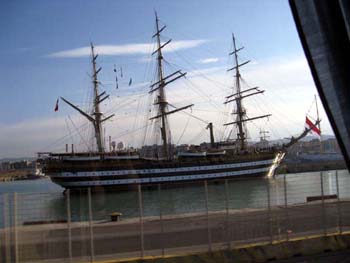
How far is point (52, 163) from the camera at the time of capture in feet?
219

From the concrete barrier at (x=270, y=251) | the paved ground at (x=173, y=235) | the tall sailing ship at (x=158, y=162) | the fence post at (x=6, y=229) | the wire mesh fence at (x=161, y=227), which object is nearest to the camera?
the fence post at (x=6, y=229)

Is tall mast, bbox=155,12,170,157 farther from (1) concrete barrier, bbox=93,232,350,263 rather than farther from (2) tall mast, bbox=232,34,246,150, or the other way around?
(1) concrete barrier, bbox=93,232,350,263

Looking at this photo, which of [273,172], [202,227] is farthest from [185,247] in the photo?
[273,172]

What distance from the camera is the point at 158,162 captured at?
2867 inches

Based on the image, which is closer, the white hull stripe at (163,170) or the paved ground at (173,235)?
the paved ground at (173,235)

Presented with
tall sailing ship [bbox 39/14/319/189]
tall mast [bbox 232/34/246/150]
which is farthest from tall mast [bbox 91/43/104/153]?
tall mast [bbox 232/34/246/150]

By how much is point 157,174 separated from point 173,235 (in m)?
61.2

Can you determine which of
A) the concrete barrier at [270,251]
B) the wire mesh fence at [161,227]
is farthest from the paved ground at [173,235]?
the concrete barrier at [270,251]

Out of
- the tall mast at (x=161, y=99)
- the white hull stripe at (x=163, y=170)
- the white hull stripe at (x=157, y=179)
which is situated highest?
the tall mast at (x=161, y=99)

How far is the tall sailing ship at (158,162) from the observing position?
Answer: 2670 inches

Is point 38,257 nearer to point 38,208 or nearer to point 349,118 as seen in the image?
point 38,208

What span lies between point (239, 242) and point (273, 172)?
7504 centimetres

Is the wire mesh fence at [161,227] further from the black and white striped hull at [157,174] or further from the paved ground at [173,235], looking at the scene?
the black and white striped hull at [157,174]

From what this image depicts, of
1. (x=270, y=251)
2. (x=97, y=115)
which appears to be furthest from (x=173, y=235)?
(x=97, y=115)
